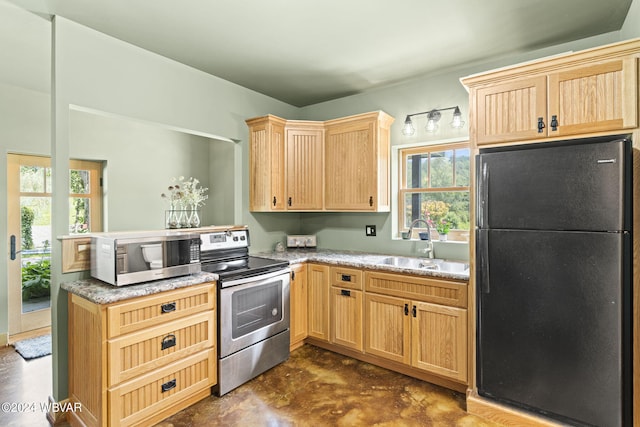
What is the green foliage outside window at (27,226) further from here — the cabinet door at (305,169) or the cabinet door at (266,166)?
the cabinet door at (305,169)

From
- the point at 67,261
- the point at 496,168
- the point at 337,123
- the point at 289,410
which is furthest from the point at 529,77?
the point at 67,261

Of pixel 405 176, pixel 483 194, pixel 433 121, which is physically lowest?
pixel 483 194

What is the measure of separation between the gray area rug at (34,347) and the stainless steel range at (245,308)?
192 cm

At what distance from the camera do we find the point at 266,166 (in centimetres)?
336

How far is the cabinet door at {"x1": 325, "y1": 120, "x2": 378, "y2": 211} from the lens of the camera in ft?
10.5

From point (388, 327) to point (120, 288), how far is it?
6.44ft

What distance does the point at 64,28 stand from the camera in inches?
87.4

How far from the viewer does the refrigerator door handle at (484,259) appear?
2129 mm

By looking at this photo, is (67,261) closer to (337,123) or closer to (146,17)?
(146,17)

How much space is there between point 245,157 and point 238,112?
456 mm

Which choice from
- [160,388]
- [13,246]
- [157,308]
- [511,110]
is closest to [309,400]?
[160,388]

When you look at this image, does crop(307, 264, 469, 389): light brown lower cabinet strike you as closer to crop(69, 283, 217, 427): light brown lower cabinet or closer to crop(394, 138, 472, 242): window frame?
crop(394, 138, 472, 242): window frame

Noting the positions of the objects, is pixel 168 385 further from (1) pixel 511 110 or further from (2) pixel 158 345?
(1) pixel 511 110

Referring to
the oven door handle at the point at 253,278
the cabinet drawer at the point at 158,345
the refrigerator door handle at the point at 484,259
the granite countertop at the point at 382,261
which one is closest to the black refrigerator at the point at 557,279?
the refrigerator door handle at the point at 484,259
